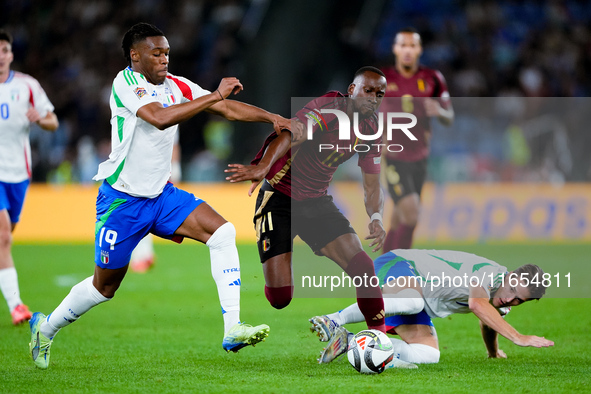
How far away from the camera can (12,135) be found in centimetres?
763

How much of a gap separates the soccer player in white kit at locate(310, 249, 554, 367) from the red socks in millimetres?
256

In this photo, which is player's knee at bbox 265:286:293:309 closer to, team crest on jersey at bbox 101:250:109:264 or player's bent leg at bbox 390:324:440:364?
player's bent leg at bbox 390:324:440:364

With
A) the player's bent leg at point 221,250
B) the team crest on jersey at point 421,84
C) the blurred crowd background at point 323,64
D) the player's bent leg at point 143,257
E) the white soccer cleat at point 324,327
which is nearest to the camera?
the player's bent leg at point 221,250

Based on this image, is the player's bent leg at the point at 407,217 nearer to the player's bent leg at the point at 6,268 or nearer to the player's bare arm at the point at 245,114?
the player's bare arm at the point at 245,114

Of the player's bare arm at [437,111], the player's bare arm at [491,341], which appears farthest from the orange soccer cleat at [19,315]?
the player's bare arm at [437,111]

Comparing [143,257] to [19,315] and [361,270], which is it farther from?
[361,270]

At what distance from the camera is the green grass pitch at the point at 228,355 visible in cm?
459

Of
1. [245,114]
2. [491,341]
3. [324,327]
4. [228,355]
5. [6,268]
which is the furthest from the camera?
[6,268]

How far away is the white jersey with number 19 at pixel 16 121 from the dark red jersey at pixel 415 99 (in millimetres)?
3892

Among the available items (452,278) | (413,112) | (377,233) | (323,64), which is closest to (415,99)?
(413,112)

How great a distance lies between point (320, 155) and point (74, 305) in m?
2.16

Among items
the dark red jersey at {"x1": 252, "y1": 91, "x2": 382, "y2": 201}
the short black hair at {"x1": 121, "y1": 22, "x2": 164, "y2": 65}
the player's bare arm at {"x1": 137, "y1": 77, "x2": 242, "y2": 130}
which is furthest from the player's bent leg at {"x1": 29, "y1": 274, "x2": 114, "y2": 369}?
the short black hair at {"x1": 121, "y1": 22, "x2": 164, "y2": 65}

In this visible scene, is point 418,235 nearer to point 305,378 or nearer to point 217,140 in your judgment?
point 217,140

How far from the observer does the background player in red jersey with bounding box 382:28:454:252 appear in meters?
8.60
